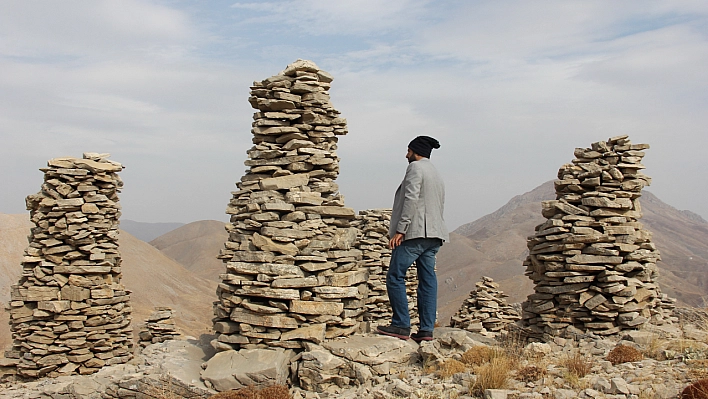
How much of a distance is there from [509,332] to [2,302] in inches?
1139

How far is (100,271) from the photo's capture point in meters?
12.7

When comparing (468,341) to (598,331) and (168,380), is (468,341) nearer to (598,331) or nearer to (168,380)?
(598,331)

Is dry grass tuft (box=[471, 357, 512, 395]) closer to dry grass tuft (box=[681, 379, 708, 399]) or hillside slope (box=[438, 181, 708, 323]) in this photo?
dry grass tuft (box=[681, 379, 708, 399])

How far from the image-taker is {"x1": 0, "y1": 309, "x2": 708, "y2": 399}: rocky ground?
599 centimetres

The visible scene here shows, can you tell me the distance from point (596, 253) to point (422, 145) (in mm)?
3529

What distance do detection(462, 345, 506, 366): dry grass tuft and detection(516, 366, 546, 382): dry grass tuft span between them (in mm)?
473

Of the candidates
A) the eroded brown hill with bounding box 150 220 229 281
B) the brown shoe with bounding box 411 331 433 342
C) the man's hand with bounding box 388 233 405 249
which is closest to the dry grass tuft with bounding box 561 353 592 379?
the brown shoe with bounding box 411 331 433 342

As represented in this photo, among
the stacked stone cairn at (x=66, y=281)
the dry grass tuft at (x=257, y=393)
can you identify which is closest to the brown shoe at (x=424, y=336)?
the dry grass tuft at (x=257, y=393)

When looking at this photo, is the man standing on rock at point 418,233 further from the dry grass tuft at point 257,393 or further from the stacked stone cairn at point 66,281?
the stacked stone cairn at point 66,281

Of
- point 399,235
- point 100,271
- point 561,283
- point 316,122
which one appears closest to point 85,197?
point 100,271

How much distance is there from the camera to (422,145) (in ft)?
25.5

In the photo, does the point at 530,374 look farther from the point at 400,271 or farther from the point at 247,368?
the point at 247,368

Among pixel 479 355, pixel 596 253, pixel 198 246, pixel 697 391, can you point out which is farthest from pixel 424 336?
pixel 198 246

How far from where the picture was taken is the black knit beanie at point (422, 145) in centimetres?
777
